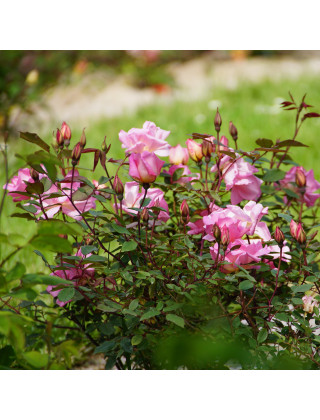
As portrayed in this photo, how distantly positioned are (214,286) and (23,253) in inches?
49.3

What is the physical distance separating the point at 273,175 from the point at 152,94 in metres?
3.95

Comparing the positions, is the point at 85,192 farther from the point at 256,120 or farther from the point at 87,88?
the point at 87,88

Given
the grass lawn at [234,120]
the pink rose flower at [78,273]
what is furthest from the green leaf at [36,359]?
the grass lawn at [234,120]

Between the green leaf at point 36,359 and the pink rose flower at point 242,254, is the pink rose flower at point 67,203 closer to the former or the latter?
the pink rose flower at point 242,254

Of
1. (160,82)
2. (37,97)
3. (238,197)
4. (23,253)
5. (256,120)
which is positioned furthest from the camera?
(160,82)

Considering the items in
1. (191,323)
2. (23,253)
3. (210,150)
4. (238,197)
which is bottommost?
(23,253)

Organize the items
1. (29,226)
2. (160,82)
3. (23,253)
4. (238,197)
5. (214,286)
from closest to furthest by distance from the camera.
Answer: (214,286) → (238,197) → (23,253) → (29,226) → (160,82)

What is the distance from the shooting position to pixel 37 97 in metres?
4.49

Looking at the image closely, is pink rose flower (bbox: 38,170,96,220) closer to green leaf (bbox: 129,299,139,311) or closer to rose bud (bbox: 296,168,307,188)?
green leaf (bbox: 129,299,139,311)

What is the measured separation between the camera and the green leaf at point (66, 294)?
3.68 feet

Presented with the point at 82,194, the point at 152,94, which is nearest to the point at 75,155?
the point at 82,194

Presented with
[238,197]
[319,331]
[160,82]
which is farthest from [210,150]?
[160,82]

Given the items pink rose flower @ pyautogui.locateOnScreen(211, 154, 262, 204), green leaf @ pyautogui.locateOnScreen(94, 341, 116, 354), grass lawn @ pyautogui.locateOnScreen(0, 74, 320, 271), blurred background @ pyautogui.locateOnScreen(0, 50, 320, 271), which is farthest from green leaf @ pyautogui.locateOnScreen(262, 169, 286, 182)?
grass lawn @ pyautogui.locateOnScreen(0, 74, 320, 271)

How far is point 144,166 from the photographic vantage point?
1194 mm
